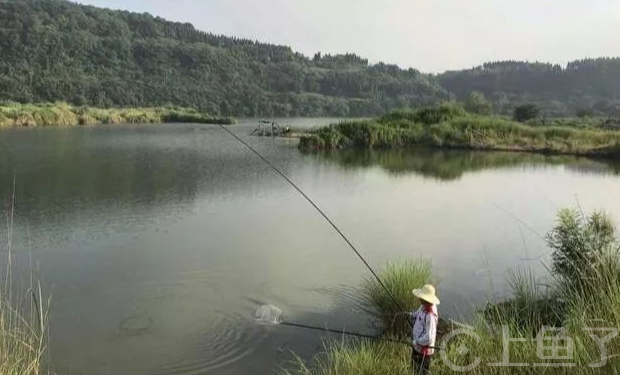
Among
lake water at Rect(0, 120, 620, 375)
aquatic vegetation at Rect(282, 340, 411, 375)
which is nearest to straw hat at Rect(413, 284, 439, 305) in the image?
aquatic vegetation at Rect(282, 340, 411, 375)

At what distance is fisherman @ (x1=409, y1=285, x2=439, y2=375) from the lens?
163 inches

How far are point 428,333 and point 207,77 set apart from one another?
341 ft

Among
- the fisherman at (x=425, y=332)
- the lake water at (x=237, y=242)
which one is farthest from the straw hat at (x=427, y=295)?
the lake water at (x=237, y=242)

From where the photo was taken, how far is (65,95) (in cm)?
6788

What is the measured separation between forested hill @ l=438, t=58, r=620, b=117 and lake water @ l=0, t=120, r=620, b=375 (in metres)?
56.3

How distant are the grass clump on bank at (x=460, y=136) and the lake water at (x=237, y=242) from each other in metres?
6.80

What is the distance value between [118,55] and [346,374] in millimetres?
101068

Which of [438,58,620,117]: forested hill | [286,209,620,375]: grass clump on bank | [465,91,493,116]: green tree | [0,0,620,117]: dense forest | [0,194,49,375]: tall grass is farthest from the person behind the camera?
[438,58,620,117]: forested hill

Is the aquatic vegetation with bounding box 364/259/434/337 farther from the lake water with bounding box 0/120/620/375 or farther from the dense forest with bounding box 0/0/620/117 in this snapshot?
the dense forest with bounding box 0/0/620/117

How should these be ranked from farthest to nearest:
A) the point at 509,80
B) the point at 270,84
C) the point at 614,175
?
the point at 270,84 → the point at 509,80 → the point at 614,175

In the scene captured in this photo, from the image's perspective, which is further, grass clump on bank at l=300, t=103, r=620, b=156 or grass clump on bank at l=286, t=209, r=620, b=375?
grass clump on bank at l=300, t=103, r=620, b=156

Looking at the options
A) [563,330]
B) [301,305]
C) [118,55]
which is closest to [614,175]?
[301,305]

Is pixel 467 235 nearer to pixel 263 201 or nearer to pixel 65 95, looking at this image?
pixel 263 201

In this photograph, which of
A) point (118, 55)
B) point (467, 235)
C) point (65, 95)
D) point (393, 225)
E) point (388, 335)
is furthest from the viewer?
point (118, 55)
